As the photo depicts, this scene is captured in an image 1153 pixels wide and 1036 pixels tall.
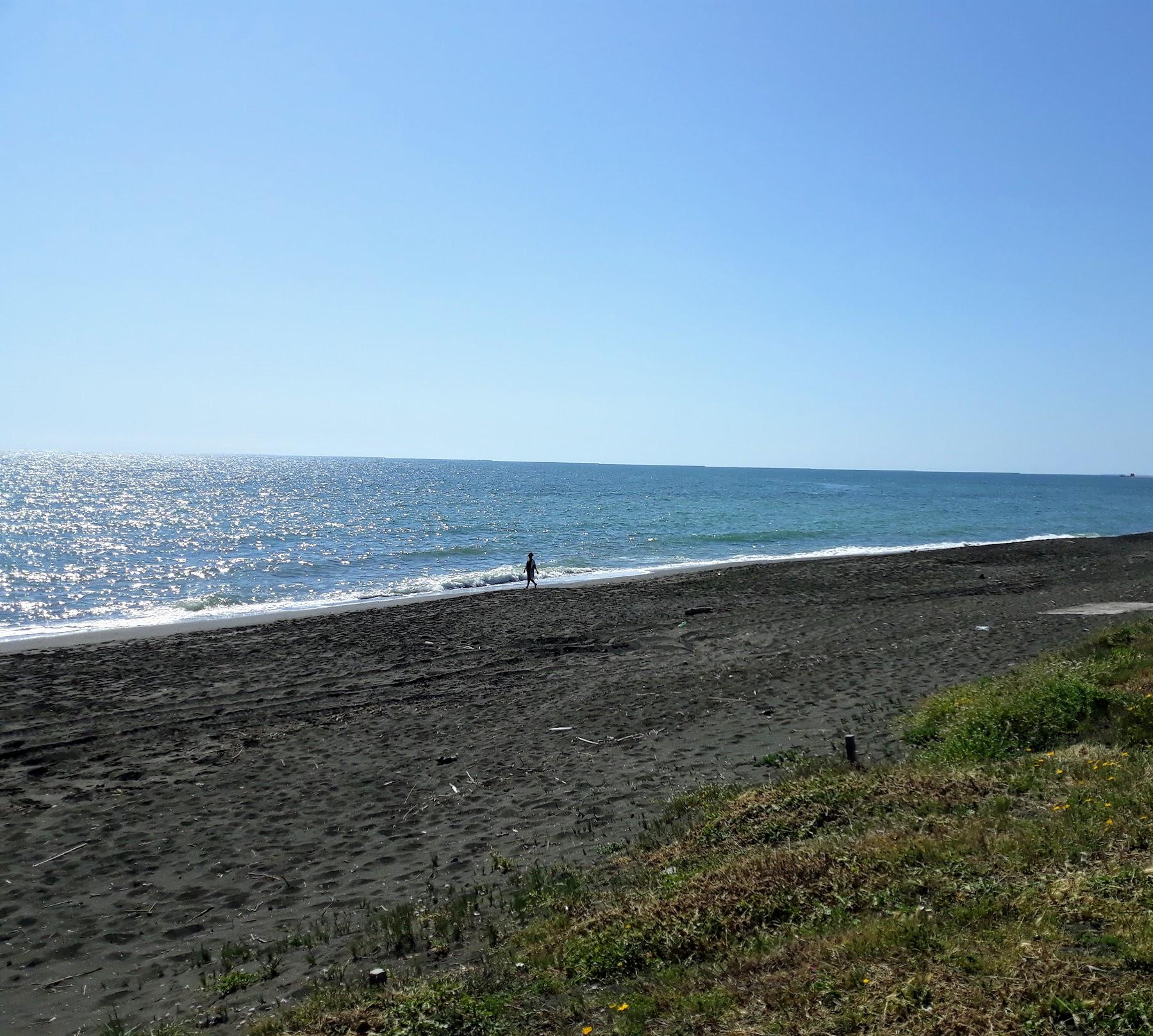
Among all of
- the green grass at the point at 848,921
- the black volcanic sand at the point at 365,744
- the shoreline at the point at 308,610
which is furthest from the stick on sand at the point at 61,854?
the shoreline at the point at 308,610

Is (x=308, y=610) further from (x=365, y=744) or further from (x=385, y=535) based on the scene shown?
(x=385, y=535)

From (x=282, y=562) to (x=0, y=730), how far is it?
90.2ft

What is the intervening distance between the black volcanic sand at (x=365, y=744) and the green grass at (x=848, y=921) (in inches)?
57.2

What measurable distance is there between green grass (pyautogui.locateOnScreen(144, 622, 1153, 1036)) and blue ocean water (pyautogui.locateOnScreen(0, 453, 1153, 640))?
23361 mm

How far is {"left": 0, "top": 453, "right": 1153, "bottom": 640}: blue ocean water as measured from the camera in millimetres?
32188

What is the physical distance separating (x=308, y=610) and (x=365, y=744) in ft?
53.7

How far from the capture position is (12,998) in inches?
250

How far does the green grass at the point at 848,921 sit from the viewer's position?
4129mm

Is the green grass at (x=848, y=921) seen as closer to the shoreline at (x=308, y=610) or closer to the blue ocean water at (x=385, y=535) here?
the shoreline at (x=308, y=610)

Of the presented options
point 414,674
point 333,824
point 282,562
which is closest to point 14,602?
point 282,562

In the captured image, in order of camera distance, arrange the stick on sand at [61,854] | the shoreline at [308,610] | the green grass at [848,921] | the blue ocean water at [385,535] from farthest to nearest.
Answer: the blue ocean water at [385,535] → the shoreline at [308,610] → the stick on sand at [61,854] → the green grass at [848,921]

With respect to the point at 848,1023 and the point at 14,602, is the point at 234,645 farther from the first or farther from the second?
the point at 848,1023

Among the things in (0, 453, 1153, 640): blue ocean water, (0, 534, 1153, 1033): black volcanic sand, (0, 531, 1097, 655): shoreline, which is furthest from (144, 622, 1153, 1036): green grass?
(0, 453, 1153, 640): blue ocean water

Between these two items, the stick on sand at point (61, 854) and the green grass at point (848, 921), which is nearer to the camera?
the green grass at point (848, 921)
